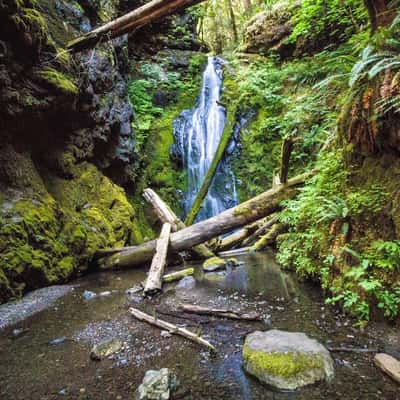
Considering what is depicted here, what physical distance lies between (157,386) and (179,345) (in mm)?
774

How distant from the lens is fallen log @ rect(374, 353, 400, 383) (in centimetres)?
213

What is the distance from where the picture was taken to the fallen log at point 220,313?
11.5 ft

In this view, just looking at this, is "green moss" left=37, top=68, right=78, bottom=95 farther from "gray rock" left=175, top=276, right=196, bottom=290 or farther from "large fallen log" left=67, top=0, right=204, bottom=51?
"gray rock" left=175, top=276, right=196, bottom=290

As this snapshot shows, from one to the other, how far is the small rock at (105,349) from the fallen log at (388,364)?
241cm

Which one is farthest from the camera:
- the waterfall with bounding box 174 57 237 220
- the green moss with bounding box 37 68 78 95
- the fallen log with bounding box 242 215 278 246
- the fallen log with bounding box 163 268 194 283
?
the waterfall with bounding box 174 57 237 220

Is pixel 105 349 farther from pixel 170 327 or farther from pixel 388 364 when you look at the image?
pixel 388 364

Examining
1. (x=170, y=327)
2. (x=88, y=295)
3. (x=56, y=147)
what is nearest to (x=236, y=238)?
(x=88, y=295)

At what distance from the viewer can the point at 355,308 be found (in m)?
3.09

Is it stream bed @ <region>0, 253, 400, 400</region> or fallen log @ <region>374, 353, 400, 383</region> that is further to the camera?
stream bed @ <region>0, 253, 400, 400</region>

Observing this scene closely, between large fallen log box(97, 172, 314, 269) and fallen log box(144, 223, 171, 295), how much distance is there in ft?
0.73

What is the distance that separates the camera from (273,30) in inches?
557

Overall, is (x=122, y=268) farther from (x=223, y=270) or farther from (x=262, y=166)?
(x=262, y=166)

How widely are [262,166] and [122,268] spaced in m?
6.87

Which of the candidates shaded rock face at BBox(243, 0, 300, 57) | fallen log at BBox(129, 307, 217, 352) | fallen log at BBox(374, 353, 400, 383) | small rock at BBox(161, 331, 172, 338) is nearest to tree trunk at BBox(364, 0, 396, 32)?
fallen log at BBox(374, 353, 400, 383)
